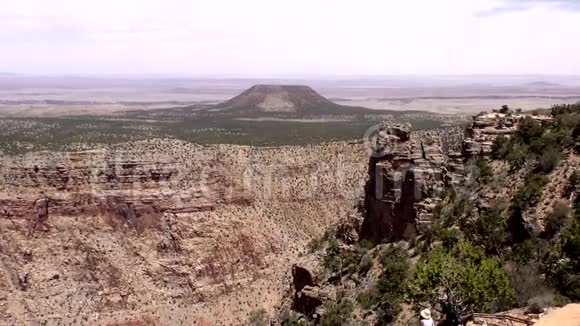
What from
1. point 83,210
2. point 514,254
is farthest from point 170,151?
point 514,254

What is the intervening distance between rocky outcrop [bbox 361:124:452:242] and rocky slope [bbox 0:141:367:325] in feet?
41.3

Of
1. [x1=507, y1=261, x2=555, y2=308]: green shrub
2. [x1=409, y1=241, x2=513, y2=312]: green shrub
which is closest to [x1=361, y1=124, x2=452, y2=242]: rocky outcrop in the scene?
[x1=507, y1=261, x2=555, y2=308]: green shrub

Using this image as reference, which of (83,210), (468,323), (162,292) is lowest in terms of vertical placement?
(162,292)

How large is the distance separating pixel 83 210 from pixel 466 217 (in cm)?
2849

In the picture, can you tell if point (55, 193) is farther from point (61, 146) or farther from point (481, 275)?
point (481, 275)

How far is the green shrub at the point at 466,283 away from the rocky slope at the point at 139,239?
955 inches

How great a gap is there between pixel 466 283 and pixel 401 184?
42.3 feet

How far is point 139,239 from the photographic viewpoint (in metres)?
46.5

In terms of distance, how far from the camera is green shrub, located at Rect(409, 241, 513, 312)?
18.2m

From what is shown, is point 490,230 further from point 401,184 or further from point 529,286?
point 401,184

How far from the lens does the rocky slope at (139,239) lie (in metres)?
42.8

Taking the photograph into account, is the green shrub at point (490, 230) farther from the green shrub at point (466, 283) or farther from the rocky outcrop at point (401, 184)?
the green shrub at point (466, 283)

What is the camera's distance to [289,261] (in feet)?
156

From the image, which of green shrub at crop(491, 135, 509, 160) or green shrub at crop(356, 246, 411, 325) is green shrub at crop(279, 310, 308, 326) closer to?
green shrub at crop(356, 246, 411, 325)
